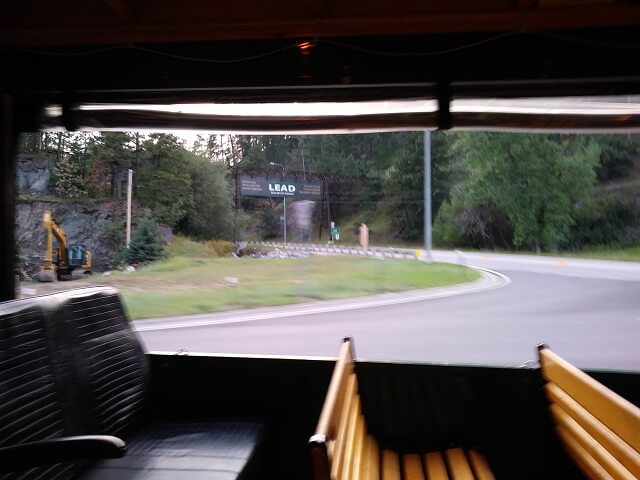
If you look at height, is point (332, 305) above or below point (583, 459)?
above

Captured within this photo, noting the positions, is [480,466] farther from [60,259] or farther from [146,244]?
[60,259]

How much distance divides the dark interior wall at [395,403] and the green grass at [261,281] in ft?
1.03

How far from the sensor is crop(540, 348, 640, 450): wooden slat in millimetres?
1321

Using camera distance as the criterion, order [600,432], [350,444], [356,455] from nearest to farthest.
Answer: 1. [600,432]
2. [350,444]
3. [356,455]

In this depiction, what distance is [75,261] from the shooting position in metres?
2.57

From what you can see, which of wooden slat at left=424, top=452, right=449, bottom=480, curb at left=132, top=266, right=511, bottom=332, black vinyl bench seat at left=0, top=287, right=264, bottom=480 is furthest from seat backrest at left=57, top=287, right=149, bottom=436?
wooden slat at left=424, top=452, right=449, bottom=480

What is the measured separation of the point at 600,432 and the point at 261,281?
1571 mm

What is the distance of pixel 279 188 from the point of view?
8.17ft

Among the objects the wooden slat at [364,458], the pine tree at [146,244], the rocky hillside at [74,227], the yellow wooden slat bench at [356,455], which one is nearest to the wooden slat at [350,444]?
the yellow wooden slat bench at [356,455]

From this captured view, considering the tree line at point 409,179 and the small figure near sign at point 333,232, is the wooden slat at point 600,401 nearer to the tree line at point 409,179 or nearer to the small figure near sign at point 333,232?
the tree line at point 409,179

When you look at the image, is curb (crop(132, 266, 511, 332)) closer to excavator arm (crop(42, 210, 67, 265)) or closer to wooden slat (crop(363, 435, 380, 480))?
excavator arm (crop(42, 210, 67, 265))

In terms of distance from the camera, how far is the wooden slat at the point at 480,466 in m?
1.88

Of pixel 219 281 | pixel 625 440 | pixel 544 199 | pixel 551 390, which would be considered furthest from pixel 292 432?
pixel 544 199

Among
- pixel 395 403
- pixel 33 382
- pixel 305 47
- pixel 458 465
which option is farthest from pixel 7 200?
pixel 458 465
